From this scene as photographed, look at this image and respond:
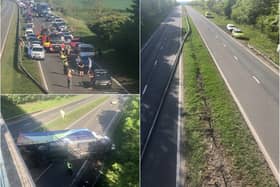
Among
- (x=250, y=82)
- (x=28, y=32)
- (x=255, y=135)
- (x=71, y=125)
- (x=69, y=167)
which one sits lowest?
(x=69, y=167)

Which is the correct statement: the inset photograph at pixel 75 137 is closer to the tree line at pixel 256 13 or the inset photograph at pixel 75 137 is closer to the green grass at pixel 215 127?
the green grass at pixel 215 127

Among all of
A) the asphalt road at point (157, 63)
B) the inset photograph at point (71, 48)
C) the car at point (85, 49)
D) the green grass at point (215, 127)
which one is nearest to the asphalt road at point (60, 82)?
the inset photograph at point (71, 48)

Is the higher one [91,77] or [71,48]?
[71,48]

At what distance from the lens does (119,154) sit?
4.97 metres

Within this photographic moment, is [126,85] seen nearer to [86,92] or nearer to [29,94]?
[86,92]

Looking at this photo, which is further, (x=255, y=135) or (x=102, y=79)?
(x=255, y=135)

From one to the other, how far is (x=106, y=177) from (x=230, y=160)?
5.21ft

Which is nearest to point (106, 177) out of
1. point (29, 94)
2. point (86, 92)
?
point (86, 92)

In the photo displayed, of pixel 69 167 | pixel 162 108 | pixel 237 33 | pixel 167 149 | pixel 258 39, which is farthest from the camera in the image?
pixel 237 33

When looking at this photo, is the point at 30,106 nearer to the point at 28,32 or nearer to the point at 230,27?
the point at 28,32

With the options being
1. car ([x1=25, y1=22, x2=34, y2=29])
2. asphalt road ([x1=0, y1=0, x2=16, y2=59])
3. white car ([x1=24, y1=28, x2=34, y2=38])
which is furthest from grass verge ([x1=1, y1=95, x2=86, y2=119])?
car ([x1=25, y1=22, x2=34, y2=29])

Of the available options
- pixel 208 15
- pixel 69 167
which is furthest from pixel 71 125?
pixel 208 15

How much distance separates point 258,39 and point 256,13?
1.29 ft

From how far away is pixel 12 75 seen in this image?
5.06m
